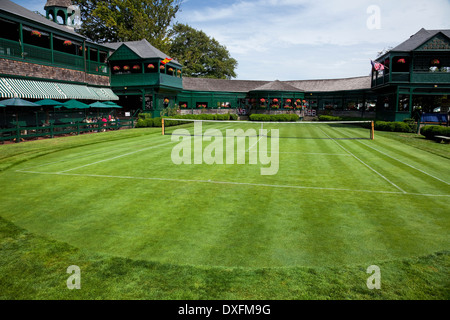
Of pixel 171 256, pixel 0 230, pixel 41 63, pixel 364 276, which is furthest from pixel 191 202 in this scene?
pixel 41 63

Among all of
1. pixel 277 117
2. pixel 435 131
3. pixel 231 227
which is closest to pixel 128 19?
pixel 277 117

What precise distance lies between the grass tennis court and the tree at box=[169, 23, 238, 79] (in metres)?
68.5

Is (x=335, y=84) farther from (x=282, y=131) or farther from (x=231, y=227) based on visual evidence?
(x=231, y=227)

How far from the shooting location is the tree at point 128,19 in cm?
5900

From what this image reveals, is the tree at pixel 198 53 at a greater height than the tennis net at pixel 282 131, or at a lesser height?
greater

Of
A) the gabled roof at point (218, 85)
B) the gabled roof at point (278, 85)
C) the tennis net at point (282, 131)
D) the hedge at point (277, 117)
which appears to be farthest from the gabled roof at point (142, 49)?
the hedge at point (277, 117)

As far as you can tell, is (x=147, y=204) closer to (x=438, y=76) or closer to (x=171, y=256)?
(x=171, y=256)

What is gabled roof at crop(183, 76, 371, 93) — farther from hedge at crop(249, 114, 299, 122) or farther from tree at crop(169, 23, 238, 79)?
tree at crop(169, 23, 238, 79)

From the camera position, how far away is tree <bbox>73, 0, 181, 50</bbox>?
59.0 m

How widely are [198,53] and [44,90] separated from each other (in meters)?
55.9

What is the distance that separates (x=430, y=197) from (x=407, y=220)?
281 centimetres

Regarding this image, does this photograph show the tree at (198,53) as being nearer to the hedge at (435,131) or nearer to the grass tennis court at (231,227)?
the hedge at (435,131)

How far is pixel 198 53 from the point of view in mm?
79438

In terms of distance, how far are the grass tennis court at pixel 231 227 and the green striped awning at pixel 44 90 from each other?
568 inches
